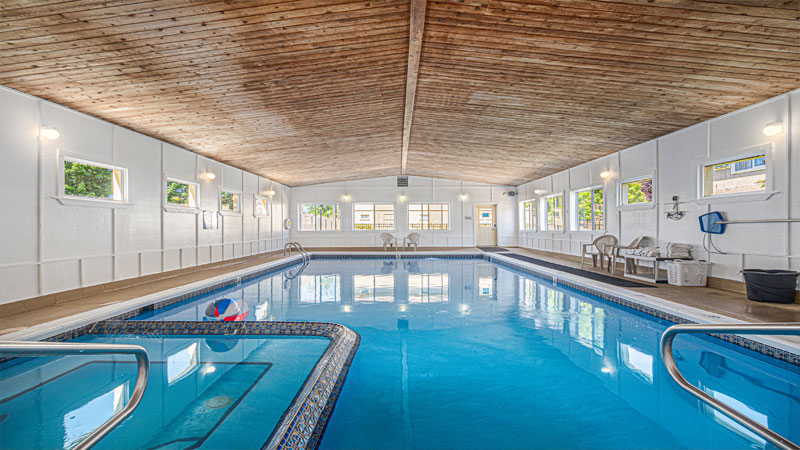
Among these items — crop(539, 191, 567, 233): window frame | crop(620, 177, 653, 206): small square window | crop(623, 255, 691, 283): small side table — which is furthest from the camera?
crop(539, 191, 567, 233): window frame

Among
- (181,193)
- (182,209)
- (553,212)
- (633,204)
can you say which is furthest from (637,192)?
(181,193)

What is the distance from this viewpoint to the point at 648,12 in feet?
10.2

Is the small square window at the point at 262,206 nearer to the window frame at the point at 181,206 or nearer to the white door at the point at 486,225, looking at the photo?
the window frame at the point at 181,206

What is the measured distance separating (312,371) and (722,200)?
6.12 meters

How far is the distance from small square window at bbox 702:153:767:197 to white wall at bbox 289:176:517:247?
8.34 meters

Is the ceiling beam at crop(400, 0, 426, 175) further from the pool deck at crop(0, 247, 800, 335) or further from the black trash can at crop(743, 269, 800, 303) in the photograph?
the black trash can at crop(743, 269, 800, 303)

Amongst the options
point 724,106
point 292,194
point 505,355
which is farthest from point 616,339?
point 292,194

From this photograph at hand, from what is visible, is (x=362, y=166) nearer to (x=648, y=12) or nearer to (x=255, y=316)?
(x=255, y=316)

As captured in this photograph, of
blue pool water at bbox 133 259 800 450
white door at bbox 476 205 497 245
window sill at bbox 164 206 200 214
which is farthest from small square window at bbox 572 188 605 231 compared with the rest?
window sill at bbox 164 206 200 214

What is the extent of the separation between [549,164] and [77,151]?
9.64 meters

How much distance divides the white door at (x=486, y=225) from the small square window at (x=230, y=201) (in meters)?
8.75

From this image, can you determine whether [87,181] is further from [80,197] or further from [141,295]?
[141,295]

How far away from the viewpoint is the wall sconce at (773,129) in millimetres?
4395

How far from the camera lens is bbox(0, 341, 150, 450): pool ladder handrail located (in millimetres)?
1160
